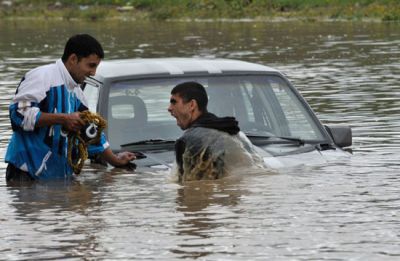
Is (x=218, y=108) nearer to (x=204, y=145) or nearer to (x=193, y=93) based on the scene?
(x=193, y=93)

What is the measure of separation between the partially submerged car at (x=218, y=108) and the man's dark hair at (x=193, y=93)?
640mm

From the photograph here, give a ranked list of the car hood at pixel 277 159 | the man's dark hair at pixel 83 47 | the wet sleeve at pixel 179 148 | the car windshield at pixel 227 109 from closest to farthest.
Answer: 1. the wet sleeve at pixel 179 148
2. the man's dark hair at pixel 83 47
3. the car hood at pixel 277 159
4. the car windshield at pixel 227 109

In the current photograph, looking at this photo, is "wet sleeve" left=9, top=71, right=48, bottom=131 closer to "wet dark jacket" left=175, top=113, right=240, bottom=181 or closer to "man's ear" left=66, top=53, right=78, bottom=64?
"man's ear" left=66, top=53, right=78, bottom=64

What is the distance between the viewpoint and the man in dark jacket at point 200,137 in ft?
32.6

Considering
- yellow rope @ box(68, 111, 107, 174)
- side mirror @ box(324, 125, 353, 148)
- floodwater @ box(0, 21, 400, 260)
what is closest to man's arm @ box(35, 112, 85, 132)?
yellow rope @ box(68, 111, 107, 174)

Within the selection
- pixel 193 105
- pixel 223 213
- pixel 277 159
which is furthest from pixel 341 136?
pixel 223 213

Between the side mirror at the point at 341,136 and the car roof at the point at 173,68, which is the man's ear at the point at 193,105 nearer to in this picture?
the car roof at the point at 173,68

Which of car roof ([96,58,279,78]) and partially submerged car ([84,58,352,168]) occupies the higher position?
car roof ([96,58,279,78])

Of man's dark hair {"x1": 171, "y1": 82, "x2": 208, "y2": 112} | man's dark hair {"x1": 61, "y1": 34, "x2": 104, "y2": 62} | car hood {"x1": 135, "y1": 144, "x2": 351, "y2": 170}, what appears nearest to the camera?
man's dark hair {"x1": 171, "y1": 82, "x2": 208, "y2": 112}

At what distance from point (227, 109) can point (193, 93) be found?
114cm

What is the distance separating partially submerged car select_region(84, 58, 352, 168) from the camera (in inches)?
424

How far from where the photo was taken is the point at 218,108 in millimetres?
11078

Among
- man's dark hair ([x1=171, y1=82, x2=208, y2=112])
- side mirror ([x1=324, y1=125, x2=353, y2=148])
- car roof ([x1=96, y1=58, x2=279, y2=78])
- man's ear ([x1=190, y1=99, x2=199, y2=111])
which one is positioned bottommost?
side mirror ([x1=324, y1=125, x2=353, y2=148])

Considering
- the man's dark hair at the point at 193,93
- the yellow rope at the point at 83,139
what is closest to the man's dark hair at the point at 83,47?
the yellow rope at the point at 83,139
